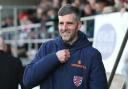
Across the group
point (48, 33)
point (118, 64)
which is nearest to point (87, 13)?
point (48, 33)

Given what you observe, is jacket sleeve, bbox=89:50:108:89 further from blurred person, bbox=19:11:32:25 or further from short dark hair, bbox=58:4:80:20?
blurred person, bbox=19:11:32:25

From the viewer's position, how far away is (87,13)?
11.2 metres

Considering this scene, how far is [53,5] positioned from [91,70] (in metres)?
10.2

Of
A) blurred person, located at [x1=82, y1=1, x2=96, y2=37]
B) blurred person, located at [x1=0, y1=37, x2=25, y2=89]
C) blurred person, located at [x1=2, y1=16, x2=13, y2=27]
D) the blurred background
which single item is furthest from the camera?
blurred person, located at [x1=2, y1=16, x2=13, y2=27]

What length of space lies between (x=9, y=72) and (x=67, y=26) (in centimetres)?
241

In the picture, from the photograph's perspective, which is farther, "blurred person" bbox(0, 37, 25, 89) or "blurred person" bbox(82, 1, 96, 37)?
"blurred person" bbox(82, 1, 96, 37)

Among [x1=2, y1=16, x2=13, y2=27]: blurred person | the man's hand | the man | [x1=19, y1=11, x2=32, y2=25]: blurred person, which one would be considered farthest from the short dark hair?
[x1=2, y1=16, x2=13, y2=27]: blurred person


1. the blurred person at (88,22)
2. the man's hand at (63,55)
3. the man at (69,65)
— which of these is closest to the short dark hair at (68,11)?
the man at (69,65)

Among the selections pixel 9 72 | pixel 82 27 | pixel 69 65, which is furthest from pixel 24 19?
pixel 69 65

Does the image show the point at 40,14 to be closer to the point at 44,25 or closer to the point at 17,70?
the point at 44,25

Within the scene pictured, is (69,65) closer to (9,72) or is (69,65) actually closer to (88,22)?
(9,72)

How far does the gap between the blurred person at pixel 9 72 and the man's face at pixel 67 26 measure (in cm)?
231

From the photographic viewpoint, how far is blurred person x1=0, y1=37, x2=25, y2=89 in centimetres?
653

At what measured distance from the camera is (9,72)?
21.6 feet
